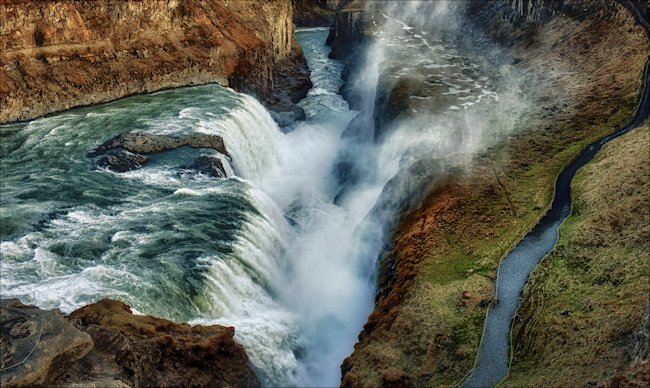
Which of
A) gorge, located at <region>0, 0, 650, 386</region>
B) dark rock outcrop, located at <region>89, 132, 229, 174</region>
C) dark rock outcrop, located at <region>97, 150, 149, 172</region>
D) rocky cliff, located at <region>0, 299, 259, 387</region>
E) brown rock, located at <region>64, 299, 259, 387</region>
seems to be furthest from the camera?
dark rock outcrop, located at <region>89, 132, 229, 174</region>

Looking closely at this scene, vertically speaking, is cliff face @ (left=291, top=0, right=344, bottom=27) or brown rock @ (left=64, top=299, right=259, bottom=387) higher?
brown rock @ (left=64, top=299, right=259, bottom=387)

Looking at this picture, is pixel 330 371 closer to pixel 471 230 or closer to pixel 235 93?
pixel 471 230

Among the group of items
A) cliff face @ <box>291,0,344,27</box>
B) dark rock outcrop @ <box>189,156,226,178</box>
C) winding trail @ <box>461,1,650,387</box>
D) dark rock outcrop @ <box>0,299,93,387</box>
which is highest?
dark rock outcrop @ <box>0,299,93,387</box>

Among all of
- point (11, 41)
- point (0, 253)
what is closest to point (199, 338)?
point (0, 253)

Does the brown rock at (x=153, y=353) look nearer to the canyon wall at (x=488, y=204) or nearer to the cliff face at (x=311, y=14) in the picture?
the canyon wall at (x=488, y=204)

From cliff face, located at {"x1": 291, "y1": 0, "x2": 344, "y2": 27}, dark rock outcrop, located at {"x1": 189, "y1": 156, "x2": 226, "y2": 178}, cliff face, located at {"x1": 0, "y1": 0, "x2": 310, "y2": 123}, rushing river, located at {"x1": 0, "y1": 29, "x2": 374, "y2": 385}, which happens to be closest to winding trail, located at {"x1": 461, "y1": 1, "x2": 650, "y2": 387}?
rushing river, located at {"x1": 0, "y1": 29, "x2": 374, "y2": 385}

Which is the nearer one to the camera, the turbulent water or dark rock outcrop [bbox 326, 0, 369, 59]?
the turbulent water

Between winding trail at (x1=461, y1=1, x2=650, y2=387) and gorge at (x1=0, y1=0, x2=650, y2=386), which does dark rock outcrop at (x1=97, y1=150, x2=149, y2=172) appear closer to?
gorge at (x1=0, y1=0, x2=650, y2=386)

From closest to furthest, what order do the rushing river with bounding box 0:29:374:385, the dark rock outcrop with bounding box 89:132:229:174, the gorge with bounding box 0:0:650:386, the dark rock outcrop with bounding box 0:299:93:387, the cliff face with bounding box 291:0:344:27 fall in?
the dark rock outcrop with bounding box 0:299:93:387, the gorge with bounding box 0:0:650:386, the rushing river with bounding box 0:29:374:385, the dark rock outcrop with bounding box 89:132:229:174, the cliff face with bounding box 291:0:344:27
